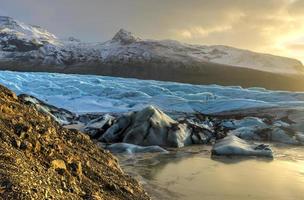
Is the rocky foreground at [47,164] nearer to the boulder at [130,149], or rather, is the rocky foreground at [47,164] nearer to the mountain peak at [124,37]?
the boulder at [130,149]

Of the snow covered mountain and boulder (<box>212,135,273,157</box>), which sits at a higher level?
the snow covered mountain

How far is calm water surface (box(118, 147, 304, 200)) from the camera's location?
31.3ft

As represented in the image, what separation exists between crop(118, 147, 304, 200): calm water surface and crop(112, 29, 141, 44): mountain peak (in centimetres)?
11879

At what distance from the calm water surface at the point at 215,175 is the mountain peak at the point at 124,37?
390ft

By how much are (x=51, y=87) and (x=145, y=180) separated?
98.8 feet

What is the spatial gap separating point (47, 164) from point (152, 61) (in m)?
110

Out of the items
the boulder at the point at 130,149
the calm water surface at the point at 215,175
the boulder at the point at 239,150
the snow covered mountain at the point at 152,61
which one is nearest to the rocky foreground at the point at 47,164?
the calm water surface at the point at 215,175

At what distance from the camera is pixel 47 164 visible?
595cm

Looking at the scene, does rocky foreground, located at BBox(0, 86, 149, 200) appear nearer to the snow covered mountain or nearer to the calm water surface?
the calm water surface

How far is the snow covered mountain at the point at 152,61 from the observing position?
10650 cm

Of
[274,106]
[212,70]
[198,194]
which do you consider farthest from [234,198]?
[212,70]

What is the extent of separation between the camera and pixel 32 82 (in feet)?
140

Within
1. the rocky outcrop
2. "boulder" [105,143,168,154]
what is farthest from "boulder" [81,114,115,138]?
"boulder" [105,143,168,154]

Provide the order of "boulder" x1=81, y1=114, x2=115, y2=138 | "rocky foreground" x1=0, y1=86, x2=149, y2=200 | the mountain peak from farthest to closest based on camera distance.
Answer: the mountain peak, "boulder" x1=81, y1=114, x2=115, y2=138, "rocky foreground" x1=0, y1=86, x2=149, y2=200
